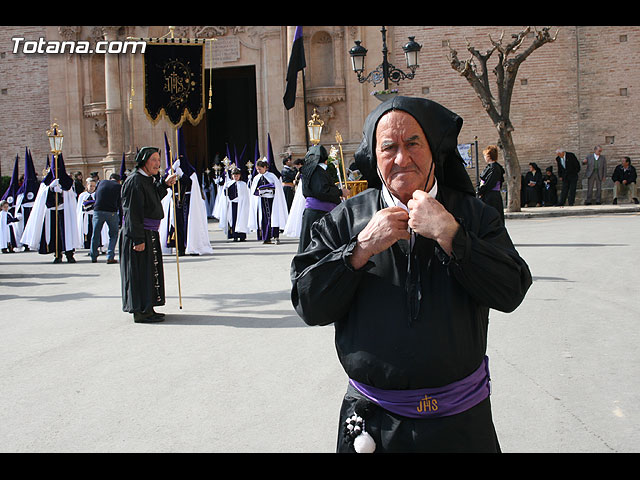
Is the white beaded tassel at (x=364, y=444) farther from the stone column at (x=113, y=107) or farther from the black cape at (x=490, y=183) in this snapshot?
the stone column at (x=113, y=107)

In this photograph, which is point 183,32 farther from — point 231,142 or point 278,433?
point 278,433

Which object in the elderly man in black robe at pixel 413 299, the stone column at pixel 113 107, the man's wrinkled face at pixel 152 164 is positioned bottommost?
the elderly man in black robe at pixel 413 299

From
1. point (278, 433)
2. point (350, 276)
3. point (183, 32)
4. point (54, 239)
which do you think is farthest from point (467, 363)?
point (183, 32)

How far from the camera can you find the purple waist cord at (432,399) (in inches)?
93.7

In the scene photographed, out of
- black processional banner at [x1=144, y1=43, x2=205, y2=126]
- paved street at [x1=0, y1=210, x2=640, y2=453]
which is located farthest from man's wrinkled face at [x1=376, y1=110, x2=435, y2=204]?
black processional banner at [x1=144, y1=43, x2=205, y2=126]

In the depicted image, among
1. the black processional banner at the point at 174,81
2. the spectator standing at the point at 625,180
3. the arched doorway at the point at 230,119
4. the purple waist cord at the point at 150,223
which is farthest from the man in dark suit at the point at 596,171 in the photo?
the purple waist cord at the point at 150,223

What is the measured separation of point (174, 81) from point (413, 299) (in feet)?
31.9

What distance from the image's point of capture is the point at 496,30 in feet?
89.3

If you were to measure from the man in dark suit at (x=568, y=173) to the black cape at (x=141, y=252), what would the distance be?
1985 centimetres

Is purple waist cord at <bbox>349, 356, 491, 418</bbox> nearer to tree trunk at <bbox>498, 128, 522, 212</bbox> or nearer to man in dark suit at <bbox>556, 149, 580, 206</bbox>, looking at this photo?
tree trunk at <bbox>498, 128, 522, 212</bbox>

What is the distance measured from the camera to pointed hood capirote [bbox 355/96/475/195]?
2422 millimetres

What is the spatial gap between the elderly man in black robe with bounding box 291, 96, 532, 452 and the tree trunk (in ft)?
69.9

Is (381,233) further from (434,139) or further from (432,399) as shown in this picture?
(432,399)

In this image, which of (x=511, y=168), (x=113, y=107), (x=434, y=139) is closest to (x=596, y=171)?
(x=511, y=168)
